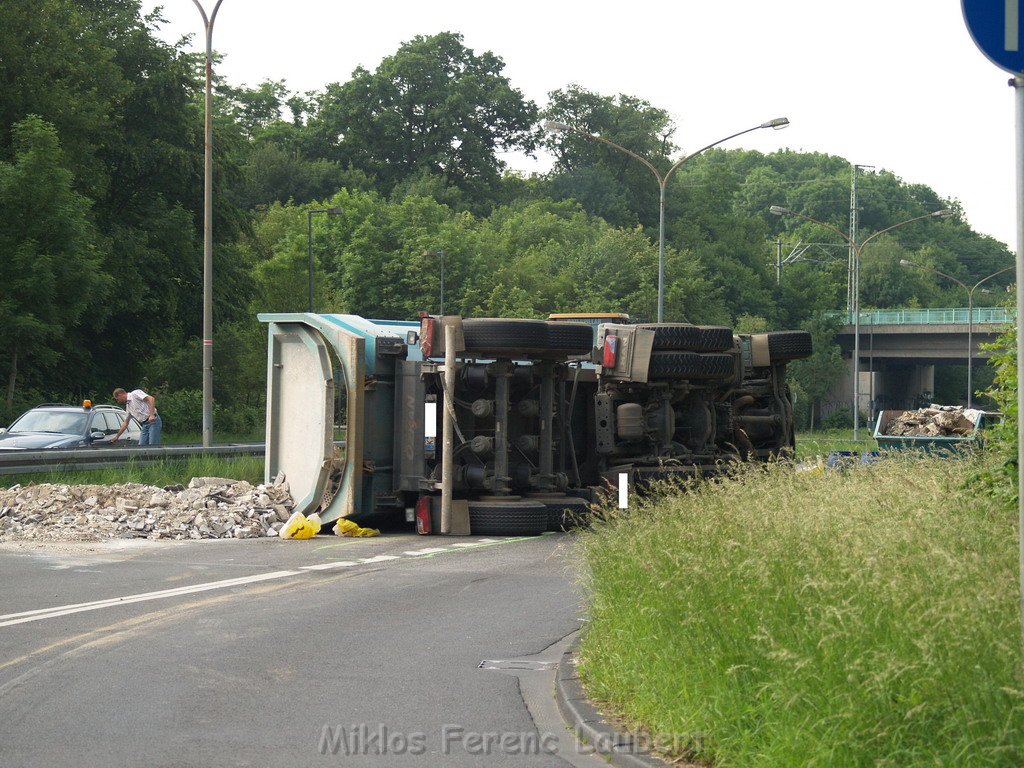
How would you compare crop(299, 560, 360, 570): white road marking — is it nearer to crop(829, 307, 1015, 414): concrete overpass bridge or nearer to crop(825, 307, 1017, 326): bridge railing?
crop(829, 307, 1015, 414): concrete overpass bridge

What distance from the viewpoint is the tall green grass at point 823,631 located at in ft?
16.9

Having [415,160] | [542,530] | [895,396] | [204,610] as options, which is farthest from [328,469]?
[895,396]

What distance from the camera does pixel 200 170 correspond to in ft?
153

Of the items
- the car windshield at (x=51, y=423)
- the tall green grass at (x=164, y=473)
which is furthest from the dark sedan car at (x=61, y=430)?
the tall green grass at (x=164, y=473)

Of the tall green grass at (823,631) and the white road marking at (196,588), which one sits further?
the white road marking at (196,588)

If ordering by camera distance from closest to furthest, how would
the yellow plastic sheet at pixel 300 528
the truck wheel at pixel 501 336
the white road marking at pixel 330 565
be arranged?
1. the white road marking at pixel 330 565
2. the truck wheel at pixel 501 336
3. the yellow plastic sheet at pixel 300 528

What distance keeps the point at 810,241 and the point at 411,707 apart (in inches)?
4783

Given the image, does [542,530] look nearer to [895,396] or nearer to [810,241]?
[895,396]

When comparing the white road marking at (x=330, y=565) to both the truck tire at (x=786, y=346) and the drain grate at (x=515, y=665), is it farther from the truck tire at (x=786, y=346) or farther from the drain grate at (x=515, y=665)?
the truck tire at (x=786, y=346)

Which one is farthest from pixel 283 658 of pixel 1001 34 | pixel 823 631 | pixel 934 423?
pixel 934 423

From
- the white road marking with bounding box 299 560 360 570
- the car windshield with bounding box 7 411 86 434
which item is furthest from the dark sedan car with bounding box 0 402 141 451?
the white road marking with bounding box 299 560 360 570

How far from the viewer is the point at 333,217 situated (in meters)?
68.6

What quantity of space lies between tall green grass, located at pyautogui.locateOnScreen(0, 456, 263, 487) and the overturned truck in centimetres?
305

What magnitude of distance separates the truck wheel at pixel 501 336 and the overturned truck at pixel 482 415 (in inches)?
0.6
